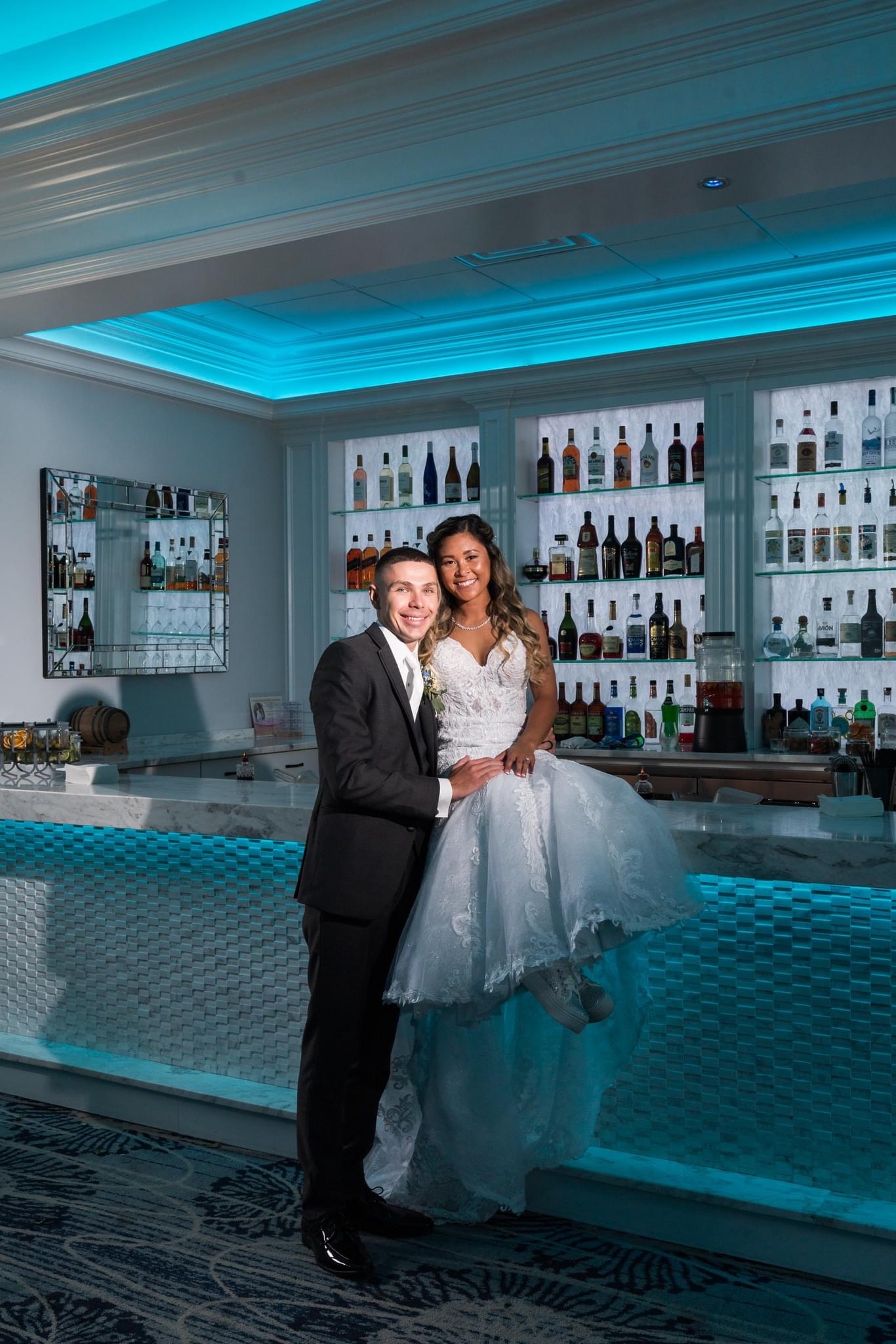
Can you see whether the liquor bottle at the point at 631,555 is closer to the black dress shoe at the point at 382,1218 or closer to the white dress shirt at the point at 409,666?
the white dress shirt at the point at 409,666

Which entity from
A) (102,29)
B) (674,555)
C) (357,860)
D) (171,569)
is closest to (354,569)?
(171,569)

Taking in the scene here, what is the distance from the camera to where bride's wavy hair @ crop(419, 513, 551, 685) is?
2799mm

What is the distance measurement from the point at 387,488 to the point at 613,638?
1572mm

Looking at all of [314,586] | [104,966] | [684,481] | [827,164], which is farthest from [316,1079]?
[314,586]

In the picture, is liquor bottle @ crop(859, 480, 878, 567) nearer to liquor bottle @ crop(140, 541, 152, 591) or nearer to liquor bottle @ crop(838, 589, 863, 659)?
liquor bottle @ crop(838, 589, 863, 659)

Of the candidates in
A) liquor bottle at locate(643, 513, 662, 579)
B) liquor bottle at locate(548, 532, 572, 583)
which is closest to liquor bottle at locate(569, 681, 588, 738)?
liquor bottle at locate(548, 532, 572, 583)

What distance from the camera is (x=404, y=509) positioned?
21.4 ft

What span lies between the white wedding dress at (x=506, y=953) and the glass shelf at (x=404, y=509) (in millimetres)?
3577

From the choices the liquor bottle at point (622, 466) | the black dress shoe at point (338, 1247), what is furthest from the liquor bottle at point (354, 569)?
the black dress shoe at point (338, 1247)

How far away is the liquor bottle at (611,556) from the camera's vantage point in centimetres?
585

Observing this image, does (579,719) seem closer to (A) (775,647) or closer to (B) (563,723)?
(B) (563,723)

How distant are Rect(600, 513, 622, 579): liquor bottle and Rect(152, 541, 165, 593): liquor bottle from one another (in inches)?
82.9

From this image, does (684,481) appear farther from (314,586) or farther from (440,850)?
(440,850)

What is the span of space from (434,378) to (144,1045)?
3566 millimetres
